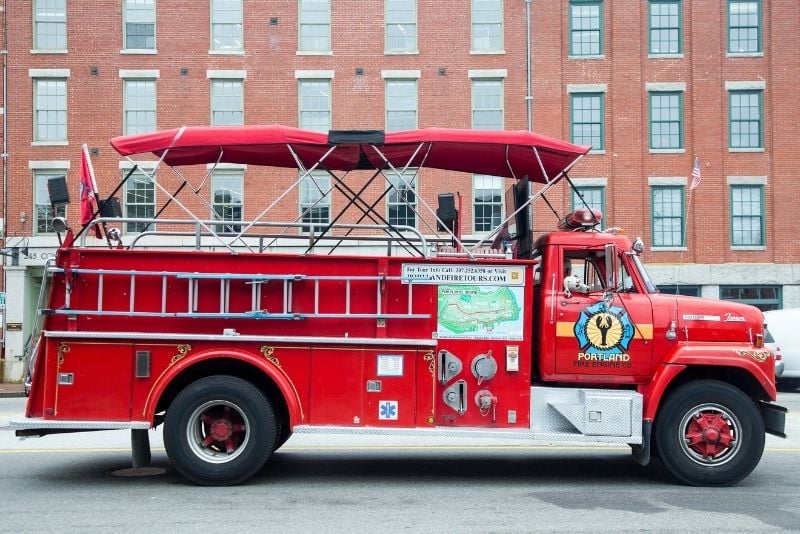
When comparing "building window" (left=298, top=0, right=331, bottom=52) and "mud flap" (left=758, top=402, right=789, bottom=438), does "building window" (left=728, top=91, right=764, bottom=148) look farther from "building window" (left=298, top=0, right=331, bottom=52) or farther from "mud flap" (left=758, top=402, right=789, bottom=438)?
"mud flap" (left=758, top=402, right=789, bottom=438)

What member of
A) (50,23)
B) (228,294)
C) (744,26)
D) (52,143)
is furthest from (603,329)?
(50,23)

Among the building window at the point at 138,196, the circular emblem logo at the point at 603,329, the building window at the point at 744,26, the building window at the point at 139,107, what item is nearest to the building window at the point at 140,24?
the building window at the point at 139,107

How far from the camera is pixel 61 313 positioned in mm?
8383

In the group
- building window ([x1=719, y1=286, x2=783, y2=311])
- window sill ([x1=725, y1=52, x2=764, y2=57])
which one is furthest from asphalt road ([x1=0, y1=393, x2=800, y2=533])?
window sill ([x1=725, y1=52, x2=764, y2=57])

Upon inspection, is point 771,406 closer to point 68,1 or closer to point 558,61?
point 558,61

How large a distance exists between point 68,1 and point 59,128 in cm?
409

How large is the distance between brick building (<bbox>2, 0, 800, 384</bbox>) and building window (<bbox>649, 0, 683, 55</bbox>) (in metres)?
0.06

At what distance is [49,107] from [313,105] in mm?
8516

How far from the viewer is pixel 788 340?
22812 mm

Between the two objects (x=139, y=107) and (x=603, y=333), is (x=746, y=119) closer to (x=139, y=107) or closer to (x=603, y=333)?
(x=139, y=107)

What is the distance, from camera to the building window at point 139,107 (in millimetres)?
28078

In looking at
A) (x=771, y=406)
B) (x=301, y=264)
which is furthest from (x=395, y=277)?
(x=771, y=406)

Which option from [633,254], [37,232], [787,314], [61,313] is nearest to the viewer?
[61,313]

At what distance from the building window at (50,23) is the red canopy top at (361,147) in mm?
20880
